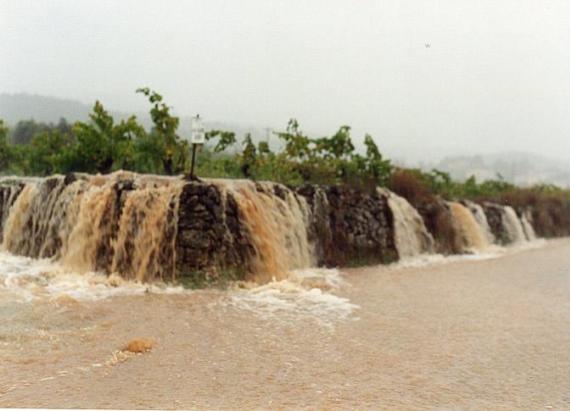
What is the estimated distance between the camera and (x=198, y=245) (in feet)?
12.7

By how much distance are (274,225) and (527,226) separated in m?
5.94

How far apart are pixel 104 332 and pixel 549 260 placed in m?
4.98

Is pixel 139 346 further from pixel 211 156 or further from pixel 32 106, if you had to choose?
pixel 211 156

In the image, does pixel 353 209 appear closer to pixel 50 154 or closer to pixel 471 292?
pixel 471 292

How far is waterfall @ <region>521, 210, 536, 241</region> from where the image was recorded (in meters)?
8.42

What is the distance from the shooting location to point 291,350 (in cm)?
227

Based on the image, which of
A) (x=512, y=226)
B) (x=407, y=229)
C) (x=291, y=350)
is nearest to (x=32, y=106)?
(x=291, y=350)

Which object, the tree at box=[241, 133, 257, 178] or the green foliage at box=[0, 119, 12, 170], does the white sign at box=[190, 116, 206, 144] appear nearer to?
the green foliage at box=[0, 119, 12, 170]

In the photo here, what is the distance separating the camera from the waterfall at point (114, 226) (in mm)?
3856

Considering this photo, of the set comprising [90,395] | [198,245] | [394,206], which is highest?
[394,206]

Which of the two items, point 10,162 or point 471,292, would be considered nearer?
point 471,292

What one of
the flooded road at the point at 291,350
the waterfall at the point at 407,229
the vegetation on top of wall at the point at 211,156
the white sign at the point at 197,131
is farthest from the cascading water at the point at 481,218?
the white sign at the point at 197,131

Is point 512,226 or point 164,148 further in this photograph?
point 512,226

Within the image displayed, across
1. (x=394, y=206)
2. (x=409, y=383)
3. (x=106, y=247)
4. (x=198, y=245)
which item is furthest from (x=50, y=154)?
(x=409, y=383)
